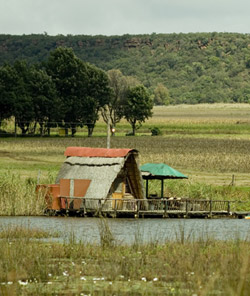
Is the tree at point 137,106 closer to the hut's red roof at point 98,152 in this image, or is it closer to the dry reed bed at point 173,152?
the dry reed bed at point 173,152

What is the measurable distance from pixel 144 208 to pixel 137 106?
99895mm

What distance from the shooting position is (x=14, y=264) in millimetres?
20625

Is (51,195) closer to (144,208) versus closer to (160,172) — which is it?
(144,208)

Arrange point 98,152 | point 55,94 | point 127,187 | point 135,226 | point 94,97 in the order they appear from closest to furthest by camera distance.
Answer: point 135,226
point 98,152
point 127,187
point 55,94
point 94,97

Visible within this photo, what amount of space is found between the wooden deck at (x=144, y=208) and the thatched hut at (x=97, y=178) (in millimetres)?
61

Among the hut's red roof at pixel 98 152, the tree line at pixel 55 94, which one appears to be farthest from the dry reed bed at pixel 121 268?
the tree line at pixel 55 94

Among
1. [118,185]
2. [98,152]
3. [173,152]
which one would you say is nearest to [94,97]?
[173,152]

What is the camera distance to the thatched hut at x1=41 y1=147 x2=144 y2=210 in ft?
146

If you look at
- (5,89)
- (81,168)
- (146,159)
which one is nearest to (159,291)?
(81,168)

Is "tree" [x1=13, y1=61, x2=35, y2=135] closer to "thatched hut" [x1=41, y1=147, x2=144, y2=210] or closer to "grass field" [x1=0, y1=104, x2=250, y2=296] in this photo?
"thatched hut" [x1=41, y1=147, x2=144, y2=210]

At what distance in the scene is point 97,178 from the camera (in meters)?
45.3

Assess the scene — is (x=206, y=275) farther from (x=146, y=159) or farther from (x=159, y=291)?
(x=146, y=159)

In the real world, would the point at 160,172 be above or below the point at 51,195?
above

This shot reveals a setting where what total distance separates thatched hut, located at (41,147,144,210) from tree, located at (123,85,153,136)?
93.2 metres
